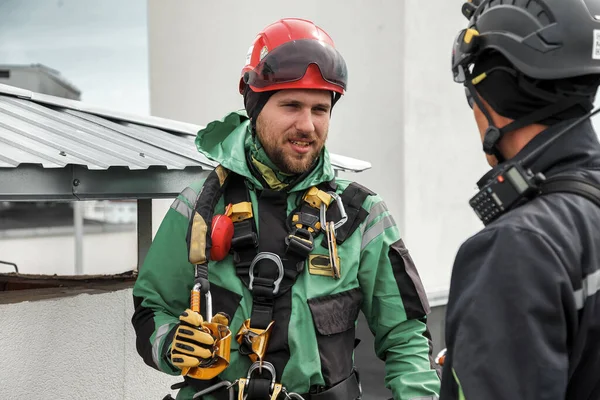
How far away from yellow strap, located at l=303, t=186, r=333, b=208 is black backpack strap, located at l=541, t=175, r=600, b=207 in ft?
3.53

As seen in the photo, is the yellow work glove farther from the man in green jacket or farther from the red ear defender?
the red ear defender

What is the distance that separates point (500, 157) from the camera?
1439 mm

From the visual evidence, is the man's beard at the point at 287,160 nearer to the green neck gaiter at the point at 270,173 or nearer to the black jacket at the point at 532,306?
the green neck gaiter at the point at 270,173

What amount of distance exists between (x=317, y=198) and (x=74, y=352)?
161 centimetres

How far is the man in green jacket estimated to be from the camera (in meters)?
2.09

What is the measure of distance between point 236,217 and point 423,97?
4142mm

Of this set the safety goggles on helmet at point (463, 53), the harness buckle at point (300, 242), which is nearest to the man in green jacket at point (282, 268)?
the harness buckle at point (300, 242)

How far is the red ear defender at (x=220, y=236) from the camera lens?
2123mm

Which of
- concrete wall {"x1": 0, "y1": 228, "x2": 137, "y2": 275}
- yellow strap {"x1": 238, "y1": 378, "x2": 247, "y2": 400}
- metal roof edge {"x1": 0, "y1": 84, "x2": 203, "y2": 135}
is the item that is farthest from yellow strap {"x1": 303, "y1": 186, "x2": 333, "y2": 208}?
concrete wall {"x1": 0, "y1": 228, "x2": 137, "y2": 275}

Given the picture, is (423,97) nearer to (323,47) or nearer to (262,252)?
(323,47)

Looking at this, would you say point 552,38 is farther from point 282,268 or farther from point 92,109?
point 92,109

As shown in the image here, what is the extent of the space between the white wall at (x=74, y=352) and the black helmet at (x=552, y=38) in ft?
8.02

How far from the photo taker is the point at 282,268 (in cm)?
216

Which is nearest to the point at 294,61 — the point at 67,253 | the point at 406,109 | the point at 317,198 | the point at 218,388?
the point at 317,198
